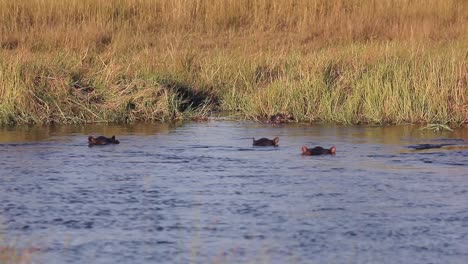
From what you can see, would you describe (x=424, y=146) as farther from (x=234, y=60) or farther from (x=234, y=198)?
(x=234, y=60)

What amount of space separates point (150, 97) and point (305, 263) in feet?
25.7

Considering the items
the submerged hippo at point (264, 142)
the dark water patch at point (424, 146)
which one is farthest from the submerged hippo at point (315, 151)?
the dark water patch at point (424, 146)

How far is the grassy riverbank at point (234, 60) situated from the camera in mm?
13789

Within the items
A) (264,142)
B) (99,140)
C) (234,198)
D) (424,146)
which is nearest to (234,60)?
(264,142)

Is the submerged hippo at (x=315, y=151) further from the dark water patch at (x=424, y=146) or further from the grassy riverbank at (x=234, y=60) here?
the grassy riverbank at (x=234, y=60)

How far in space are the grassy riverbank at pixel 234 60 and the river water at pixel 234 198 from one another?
3.60 feet

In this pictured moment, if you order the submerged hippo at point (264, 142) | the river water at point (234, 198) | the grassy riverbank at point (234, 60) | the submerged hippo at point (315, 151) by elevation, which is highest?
the grassy riverbank at point (234, 60)

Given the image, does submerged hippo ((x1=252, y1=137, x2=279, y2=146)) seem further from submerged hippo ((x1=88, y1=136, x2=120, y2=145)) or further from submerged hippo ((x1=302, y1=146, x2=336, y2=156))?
submerged hippo ((x1=88, y1=136, x2=120, y2=145))

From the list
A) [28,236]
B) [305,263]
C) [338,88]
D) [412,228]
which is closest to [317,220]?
[412,228]

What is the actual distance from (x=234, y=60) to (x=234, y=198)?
798cm

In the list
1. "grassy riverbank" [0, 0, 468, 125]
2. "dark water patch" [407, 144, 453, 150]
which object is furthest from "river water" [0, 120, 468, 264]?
"grassy riverbank" [0, 0, 468, 125]

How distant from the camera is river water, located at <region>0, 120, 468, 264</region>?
23.2 feet

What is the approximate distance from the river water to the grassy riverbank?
1.10m

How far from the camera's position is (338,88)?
1416 cm
